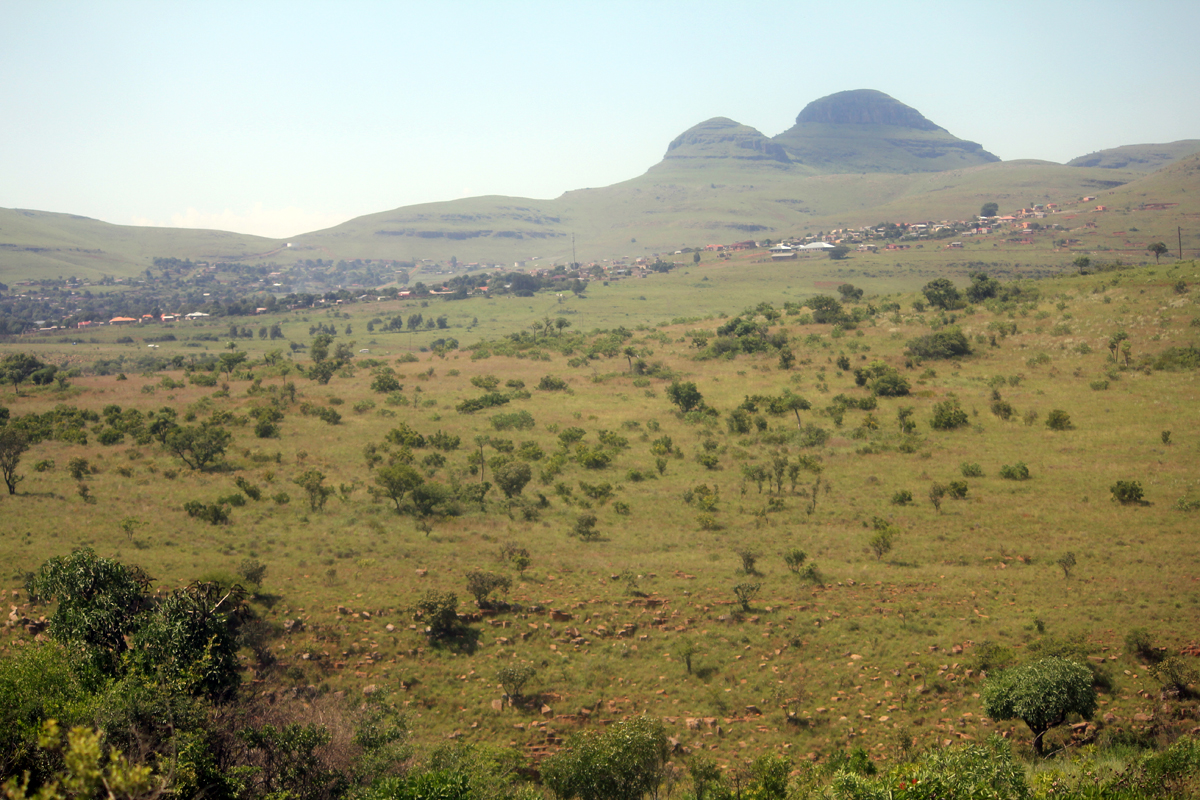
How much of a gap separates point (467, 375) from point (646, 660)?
152 ft

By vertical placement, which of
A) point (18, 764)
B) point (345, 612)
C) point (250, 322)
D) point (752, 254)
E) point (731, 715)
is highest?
point (752, 254)

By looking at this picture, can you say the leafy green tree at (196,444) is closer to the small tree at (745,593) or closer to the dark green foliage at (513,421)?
the dark green foliage at (513,421)

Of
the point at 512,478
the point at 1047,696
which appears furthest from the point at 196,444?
the point at 1047,696

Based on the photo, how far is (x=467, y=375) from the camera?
6328 cm

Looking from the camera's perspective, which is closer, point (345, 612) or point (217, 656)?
point (217, 656)

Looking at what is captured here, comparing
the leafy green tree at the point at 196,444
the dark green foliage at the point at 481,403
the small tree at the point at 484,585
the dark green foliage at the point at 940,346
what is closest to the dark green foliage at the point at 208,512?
the leafy green tree at the point at 196,444

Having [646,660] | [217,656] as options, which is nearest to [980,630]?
[646,660]

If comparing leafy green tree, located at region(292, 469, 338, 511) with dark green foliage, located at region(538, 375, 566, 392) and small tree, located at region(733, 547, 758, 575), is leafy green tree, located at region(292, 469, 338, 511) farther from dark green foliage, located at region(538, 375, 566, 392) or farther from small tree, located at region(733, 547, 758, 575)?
dark green foliage, located at region(538, 375, 566, 392)

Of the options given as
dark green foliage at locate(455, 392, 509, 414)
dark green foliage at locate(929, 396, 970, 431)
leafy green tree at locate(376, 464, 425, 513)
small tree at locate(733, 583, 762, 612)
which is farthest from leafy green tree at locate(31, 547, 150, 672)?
dark green foliage at locate(929, 396, 970, 431)

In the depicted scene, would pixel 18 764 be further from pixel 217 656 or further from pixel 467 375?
pixel 467 375

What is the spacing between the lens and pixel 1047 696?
1494 cm

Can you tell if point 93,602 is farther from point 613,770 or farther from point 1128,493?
point 1128,493

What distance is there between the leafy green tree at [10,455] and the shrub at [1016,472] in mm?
45900

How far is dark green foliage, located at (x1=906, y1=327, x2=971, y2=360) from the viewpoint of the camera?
57.0 meters
